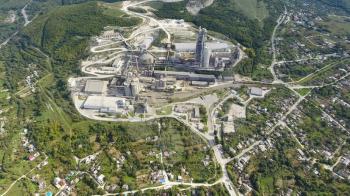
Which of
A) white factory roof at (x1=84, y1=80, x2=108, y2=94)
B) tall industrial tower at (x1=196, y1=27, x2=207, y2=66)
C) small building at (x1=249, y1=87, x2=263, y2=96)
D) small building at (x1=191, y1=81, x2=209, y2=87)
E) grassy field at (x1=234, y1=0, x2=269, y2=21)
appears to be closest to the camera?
white factory roof at (x1=84, y1=80, x2=108, y2=94)

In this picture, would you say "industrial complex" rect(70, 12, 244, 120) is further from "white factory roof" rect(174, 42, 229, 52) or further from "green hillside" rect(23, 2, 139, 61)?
"green hillside" rect(23, 2, 139, 61)

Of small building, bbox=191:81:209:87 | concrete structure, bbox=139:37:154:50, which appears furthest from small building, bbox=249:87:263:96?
concrete structure, bbox=139:37:154:50

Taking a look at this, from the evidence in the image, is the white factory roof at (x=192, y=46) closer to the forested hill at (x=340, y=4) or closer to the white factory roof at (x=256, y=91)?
the white factory roof at (x=256, y=91)

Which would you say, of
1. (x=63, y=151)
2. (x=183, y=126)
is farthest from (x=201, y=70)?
(x=63, y=151)

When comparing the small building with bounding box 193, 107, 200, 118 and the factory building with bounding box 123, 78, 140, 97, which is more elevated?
the factory building with bounding box 123, 78, 140, 97

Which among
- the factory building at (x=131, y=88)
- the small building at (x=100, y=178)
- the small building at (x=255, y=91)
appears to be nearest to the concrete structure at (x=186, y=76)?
the factory building at (x=131, y=88)

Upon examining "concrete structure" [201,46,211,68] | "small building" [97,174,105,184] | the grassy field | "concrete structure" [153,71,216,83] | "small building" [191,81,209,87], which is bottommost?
"small building" [97,174,105,184]

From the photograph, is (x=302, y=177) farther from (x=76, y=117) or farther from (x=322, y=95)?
(x=76, y=117)

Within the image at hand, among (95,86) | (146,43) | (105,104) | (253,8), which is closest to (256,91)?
(146,43)
